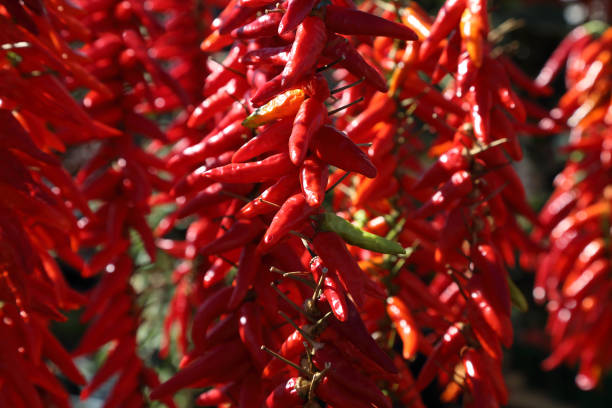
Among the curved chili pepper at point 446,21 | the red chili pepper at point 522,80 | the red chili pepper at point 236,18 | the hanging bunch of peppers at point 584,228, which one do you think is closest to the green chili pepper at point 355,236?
the red chili pepper at point 236,18

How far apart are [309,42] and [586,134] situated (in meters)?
1.48

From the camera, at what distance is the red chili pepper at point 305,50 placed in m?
0.78

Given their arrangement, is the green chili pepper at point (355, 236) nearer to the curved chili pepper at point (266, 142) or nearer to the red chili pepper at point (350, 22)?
the curved chili pepper at point (266, 142)

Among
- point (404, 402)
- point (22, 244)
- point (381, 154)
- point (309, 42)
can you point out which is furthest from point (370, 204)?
point (22, 244)

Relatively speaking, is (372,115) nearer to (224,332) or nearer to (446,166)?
(446,166)

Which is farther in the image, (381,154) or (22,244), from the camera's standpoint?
(381,154)

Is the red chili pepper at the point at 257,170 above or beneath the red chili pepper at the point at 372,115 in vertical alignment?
above

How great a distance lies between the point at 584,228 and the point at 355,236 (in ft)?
4.68

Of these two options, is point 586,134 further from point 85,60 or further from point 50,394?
point 50,394

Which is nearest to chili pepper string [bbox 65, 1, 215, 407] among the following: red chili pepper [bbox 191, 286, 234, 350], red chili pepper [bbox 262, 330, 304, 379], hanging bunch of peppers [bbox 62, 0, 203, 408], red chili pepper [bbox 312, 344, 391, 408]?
hanging bunch of peppers [bbox 62, 0, 203, 408]

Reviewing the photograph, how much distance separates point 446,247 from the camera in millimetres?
1063

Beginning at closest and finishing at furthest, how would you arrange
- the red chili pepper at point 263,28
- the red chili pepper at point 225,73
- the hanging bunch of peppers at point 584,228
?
the red chili pepper at point 263,28 < the red chili pepper at point 225,73 < the hanging bunch of peppers at point 584,228

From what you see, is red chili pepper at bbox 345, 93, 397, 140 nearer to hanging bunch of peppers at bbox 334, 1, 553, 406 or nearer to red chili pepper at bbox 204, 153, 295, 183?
hanging bunch of peppers at bbox 334, 1, 553, 406

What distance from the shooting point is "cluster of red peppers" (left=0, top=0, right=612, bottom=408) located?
2.77 feet
